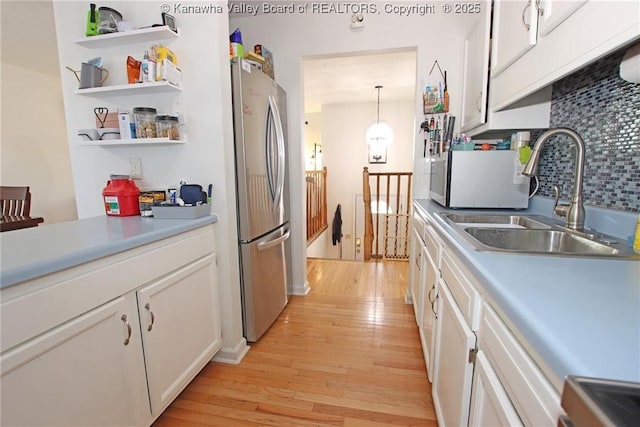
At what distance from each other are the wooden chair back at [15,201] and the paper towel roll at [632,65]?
4.01 m

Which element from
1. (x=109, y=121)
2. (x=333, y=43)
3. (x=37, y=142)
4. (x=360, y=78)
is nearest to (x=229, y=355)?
(x=109, y=121)

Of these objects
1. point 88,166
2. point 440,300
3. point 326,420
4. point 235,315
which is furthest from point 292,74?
point 326,420

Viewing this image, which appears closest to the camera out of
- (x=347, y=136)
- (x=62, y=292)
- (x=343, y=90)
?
(x=62, y=292)

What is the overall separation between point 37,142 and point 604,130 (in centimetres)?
533

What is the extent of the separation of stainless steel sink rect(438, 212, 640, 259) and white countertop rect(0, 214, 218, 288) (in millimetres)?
1225

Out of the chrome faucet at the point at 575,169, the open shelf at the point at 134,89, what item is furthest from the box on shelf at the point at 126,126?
the chrome faucet at the point at 575,169

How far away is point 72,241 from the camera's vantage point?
102 cm

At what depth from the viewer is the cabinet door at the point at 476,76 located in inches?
64.7

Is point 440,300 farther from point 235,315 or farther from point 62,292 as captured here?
point 62,292

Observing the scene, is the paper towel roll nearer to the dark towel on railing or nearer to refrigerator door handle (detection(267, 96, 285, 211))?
refrigerator door handle (detection(267, 96, 285, 211))

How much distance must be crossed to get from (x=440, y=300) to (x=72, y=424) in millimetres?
1361

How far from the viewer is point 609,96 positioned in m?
1.14

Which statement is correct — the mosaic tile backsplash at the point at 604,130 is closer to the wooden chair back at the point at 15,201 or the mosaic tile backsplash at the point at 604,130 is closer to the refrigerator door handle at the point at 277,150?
the refrigerator door handle at the point at 277,150

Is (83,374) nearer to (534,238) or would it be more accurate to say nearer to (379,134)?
(534,238)
